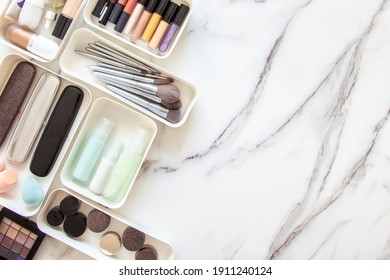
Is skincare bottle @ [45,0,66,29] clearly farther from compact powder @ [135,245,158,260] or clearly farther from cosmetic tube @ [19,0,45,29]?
compact powder @ [135,245,158,260]

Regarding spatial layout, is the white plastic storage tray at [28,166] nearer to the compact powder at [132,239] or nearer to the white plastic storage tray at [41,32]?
the white plastic storage tray at [41,32]

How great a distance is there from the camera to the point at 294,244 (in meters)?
1.12

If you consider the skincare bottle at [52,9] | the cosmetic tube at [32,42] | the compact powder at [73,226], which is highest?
the skincare bottle at [52,9]

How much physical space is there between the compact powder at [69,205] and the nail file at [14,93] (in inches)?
7.3

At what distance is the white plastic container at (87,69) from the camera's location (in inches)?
39.6

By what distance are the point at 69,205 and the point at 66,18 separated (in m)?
0.39

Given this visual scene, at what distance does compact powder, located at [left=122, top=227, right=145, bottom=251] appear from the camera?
1.06 m

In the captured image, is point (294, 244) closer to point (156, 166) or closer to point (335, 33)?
point (156, 166)

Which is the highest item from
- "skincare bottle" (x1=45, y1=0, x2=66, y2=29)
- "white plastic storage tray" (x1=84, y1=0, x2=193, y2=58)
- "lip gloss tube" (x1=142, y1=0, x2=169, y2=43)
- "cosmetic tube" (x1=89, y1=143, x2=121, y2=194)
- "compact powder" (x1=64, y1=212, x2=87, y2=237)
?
"lip gloss tube" (x1=142, y1=0, x2=169, y2=43)

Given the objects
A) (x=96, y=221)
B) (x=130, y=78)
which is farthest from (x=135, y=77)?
(x=96, y=221)

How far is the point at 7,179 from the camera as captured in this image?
40.3 inches

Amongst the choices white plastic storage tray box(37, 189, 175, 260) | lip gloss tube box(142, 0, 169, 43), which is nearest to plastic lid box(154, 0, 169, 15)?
lip gloss tube box(142, 0, 169, 43)

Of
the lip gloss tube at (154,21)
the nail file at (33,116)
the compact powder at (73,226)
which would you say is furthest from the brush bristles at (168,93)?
the compact powder at (73,226)
